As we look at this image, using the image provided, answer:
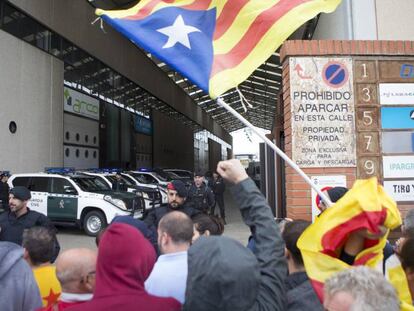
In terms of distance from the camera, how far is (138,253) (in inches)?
67.5

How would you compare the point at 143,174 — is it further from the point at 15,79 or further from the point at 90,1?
the point at 90,1

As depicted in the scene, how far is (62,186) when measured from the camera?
12.0 meters

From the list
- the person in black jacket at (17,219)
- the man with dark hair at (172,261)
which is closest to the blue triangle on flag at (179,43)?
the man with dark hair at (172,261)

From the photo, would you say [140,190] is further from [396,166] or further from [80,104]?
[396,166]

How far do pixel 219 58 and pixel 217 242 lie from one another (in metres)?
2.14

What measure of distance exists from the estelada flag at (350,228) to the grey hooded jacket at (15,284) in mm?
1732

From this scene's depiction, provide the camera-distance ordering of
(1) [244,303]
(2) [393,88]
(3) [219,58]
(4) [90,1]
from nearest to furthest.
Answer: (1) [244,303], (3) [219,58], (2) [393,88], (4) [90,1]

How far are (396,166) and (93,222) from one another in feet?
29.5

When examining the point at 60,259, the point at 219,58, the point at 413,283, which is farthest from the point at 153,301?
the point at 219,58

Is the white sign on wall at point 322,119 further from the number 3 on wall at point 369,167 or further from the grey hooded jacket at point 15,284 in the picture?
the grey hooded jacket at point 15,284

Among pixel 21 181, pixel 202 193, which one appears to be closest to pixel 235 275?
pixel 202 193

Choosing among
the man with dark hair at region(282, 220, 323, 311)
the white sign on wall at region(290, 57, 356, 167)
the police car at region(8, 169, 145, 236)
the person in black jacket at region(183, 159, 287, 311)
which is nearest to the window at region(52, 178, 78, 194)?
the police car at region(8, 169, 145, 236)

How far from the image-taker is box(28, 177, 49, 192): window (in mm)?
12125

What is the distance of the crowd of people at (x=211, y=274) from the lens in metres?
1.42
